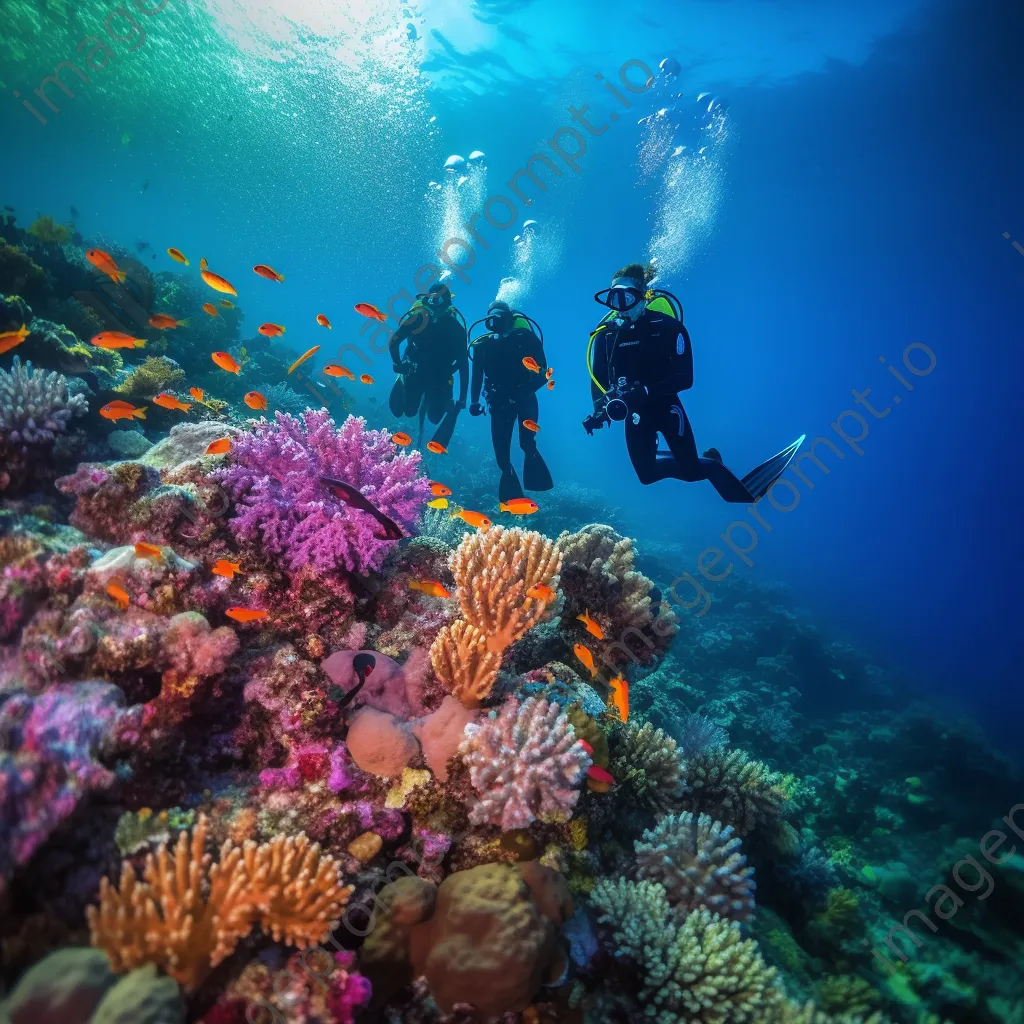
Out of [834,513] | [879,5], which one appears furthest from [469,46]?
[834,513]

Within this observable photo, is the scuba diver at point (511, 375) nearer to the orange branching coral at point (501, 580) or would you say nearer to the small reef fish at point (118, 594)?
the orange branching coral at point (501, 580)

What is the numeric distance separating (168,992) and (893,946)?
7903mm

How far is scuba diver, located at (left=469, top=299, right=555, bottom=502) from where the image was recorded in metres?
9.63

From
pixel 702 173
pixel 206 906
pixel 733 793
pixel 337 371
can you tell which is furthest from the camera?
pixel 702 173

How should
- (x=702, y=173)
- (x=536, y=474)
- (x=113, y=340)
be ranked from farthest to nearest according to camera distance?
(x=702, y=173), (x=536, y=474), (x=113, y=340)

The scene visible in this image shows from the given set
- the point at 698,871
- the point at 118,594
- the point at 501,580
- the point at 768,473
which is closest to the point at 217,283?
the point at 118,594

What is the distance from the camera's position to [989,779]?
11.6 m

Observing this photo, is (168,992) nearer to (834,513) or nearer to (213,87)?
(213,87)

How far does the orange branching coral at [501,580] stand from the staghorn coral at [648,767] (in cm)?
144

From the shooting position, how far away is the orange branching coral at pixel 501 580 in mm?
3480

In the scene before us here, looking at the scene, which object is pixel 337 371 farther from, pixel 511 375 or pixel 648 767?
pixel 648 767

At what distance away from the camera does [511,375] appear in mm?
9969

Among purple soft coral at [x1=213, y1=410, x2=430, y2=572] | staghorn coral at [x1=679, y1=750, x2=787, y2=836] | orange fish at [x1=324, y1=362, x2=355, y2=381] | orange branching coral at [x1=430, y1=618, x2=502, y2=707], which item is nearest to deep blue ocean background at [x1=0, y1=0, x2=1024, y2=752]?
orange fish at [x1=324, y1=362, x2=355, y2=381]

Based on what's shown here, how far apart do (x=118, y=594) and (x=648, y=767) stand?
401 cm
